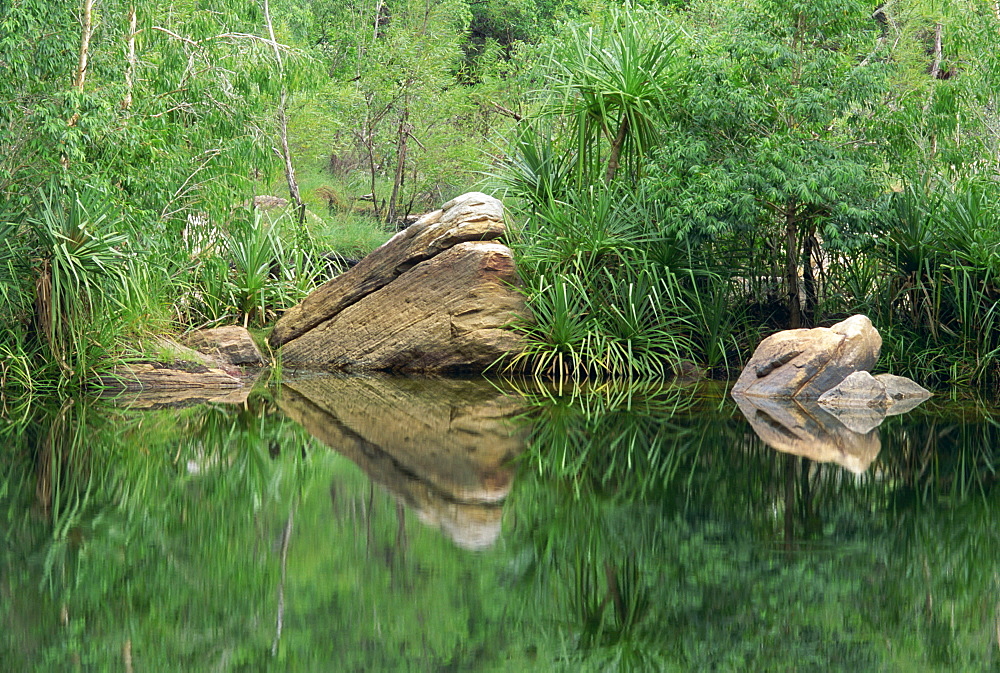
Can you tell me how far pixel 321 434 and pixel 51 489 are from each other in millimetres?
2424

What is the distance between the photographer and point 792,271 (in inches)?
471

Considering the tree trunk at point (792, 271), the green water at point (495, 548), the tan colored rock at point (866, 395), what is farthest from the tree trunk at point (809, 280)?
the green water at point (495, 548)

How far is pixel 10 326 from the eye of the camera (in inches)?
394

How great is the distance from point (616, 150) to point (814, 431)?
18.3ft

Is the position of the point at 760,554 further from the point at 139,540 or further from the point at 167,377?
the point at 167,377

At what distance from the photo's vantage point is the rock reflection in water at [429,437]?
209 inches

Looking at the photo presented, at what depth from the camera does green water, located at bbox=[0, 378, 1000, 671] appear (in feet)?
10.7

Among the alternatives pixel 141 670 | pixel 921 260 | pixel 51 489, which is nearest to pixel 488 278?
pixel 921 260

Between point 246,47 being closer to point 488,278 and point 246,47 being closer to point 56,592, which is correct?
point 488,278

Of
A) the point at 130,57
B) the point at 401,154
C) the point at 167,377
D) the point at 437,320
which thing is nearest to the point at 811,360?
the point at 437,320

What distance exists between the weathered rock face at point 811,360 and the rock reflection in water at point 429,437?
8.02 feet

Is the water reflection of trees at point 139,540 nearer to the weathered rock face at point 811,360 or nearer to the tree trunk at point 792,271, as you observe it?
the weathered rock face at point 811,360

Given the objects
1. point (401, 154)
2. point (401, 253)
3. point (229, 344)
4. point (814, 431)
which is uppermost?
point (814, 431)

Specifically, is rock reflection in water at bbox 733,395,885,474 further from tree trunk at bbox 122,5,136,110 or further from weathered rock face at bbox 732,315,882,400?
tree trunk at bbox 122,5,136,110
